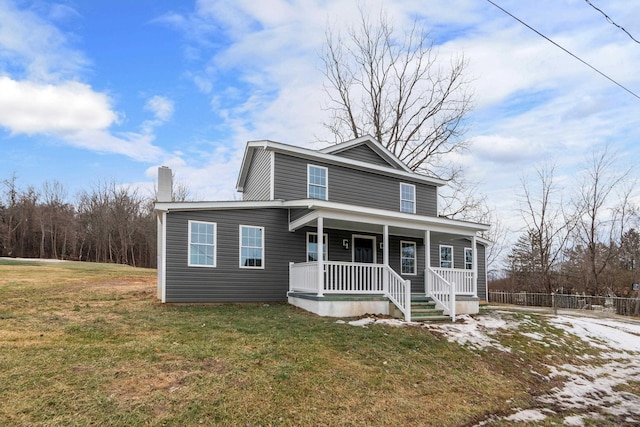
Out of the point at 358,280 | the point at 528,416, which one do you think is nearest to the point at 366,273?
the point at 358,280

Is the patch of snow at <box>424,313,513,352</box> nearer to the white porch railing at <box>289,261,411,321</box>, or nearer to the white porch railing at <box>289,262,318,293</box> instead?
the white porch railing at <box>289,261,411,321</box>

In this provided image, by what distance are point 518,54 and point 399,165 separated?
8095 mm

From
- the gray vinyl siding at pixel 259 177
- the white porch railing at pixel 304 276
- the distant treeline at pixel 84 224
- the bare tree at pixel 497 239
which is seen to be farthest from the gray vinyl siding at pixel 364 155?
the distant treeline at pixel 84 224

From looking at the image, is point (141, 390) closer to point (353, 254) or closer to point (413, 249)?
point (353, 254)

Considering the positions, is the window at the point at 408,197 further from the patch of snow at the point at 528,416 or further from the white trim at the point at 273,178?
the patch of snow at the point at 528,416

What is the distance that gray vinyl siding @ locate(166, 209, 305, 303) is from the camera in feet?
40.4

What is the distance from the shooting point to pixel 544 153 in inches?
1161

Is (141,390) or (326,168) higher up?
(326,168)

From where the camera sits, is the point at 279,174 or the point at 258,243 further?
the point at 279,174

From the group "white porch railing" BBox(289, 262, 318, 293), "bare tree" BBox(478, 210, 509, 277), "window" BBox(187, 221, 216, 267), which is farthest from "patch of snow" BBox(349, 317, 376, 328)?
"bare tree" BBox(478, 210, 509, 277)

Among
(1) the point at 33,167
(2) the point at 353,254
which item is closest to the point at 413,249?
(2) the point at 353,254

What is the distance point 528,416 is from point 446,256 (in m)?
12.9

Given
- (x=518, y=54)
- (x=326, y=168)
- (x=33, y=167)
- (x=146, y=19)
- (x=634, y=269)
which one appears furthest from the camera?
(x=33, y=167)

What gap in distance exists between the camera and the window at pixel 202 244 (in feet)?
41.2
